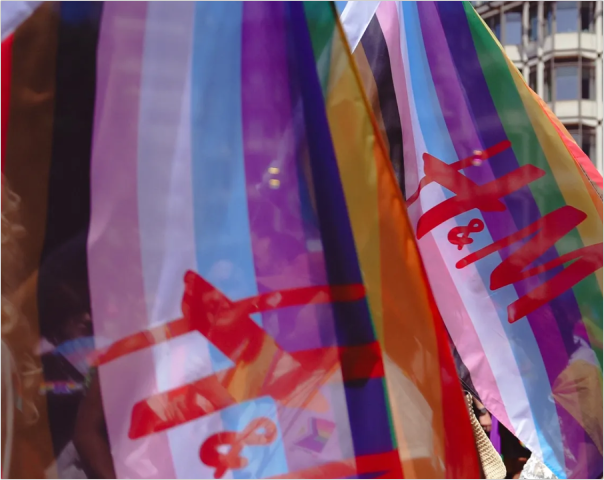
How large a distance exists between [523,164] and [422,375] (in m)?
0.74

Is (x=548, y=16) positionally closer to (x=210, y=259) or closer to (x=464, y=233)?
(x=464, y=233)

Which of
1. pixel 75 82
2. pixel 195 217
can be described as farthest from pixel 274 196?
pixel 75 82

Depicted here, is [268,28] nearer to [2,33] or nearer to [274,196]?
[274,196]

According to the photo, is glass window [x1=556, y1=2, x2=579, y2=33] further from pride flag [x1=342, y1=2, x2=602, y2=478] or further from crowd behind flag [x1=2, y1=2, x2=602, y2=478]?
crowd behind flag [x1=2, y1=2, x2=602, y2=478]

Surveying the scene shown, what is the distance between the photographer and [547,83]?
17.2 meters

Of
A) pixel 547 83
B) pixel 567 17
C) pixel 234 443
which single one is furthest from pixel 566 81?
pixel 234 443

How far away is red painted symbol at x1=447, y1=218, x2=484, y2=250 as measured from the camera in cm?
189

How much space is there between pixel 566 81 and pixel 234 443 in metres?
17.5

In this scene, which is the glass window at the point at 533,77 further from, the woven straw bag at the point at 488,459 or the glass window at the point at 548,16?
the woven straw bag at the point at 488,459

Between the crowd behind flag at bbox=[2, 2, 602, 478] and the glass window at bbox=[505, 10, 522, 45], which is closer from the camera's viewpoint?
the crowd behind flag at bbox=[2, 2, 602, 478]

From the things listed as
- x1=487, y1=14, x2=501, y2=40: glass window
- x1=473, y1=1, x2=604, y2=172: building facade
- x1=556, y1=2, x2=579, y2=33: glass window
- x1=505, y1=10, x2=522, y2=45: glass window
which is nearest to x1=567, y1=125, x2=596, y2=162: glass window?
x1=473, y1=1, x2=604, y2=172: building facade

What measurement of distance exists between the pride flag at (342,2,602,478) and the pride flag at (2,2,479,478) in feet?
1.51

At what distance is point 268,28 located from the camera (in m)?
1.41

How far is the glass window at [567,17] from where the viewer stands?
16.7 metres
